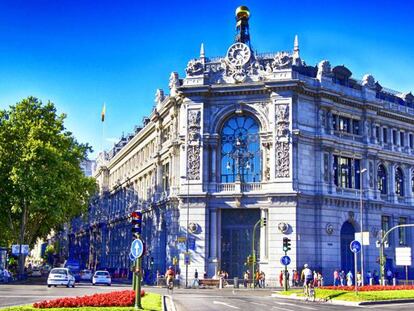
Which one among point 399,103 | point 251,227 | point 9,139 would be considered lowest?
point 251,227

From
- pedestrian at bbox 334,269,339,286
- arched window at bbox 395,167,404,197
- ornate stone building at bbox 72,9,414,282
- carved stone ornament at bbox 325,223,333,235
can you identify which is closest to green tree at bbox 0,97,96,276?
ornate stone building at bbox 72,9,414,282

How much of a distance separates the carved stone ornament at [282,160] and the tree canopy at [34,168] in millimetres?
20967

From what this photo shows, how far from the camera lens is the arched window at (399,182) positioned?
65.2m

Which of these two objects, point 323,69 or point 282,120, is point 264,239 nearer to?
point 282,120

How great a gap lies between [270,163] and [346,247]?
11592 millimetres

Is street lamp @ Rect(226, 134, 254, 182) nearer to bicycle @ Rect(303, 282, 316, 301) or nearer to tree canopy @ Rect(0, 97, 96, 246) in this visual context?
tree canopy @ Rect(0, 97, 96, 246)

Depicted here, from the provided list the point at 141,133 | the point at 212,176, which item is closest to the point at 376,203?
the point at 212,176

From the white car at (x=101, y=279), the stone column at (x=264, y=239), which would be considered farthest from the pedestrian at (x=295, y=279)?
the white car at (x=101, y=279)

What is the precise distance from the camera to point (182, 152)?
56.9 meters

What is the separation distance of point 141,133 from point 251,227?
2833cm

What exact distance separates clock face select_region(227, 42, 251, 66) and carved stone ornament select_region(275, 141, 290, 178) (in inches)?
342

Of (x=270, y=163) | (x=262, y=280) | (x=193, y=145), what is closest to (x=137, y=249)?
(x=262, y=280)

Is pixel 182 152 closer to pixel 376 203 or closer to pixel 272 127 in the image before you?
pixel 272 127

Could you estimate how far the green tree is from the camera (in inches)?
2240
